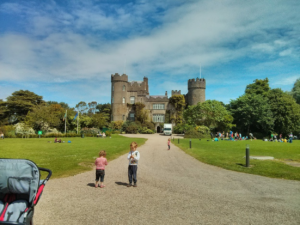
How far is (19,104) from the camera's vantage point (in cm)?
6038

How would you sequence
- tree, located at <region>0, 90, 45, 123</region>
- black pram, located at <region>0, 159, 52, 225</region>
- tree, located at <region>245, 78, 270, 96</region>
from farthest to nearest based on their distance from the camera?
tree, located at <region>0, 90, 45, 123</region>, tree, located at <region>245, 78, 270, 96</region>, black pram, located at <region>0, 159, 52, 225</region>

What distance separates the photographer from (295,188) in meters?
7.59

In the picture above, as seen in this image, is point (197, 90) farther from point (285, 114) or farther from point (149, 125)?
point (285, 114)

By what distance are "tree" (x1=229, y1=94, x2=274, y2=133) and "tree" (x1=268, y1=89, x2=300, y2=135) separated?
1647mm

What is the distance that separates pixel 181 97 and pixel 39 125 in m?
36.5

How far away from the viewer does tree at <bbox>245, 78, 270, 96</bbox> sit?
53906 millimetres

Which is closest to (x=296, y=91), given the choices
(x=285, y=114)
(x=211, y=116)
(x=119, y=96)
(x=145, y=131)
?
(x=285, y=114)

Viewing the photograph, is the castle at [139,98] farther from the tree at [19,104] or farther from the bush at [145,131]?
the tree at [19,104]

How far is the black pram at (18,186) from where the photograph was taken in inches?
154

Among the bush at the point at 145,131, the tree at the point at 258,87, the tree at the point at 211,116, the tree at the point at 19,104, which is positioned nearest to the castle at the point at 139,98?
the bush at the point at 145,131

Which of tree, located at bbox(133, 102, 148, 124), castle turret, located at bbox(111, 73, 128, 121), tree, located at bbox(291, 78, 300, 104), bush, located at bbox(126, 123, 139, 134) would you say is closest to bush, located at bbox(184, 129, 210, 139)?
bush, located at bbox(126, 123, 139, 134)

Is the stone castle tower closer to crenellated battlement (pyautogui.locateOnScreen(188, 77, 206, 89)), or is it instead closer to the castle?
the castle

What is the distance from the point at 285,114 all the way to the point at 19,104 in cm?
6374

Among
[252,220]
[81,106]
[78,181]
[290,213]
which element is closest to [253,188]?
[290,213]
